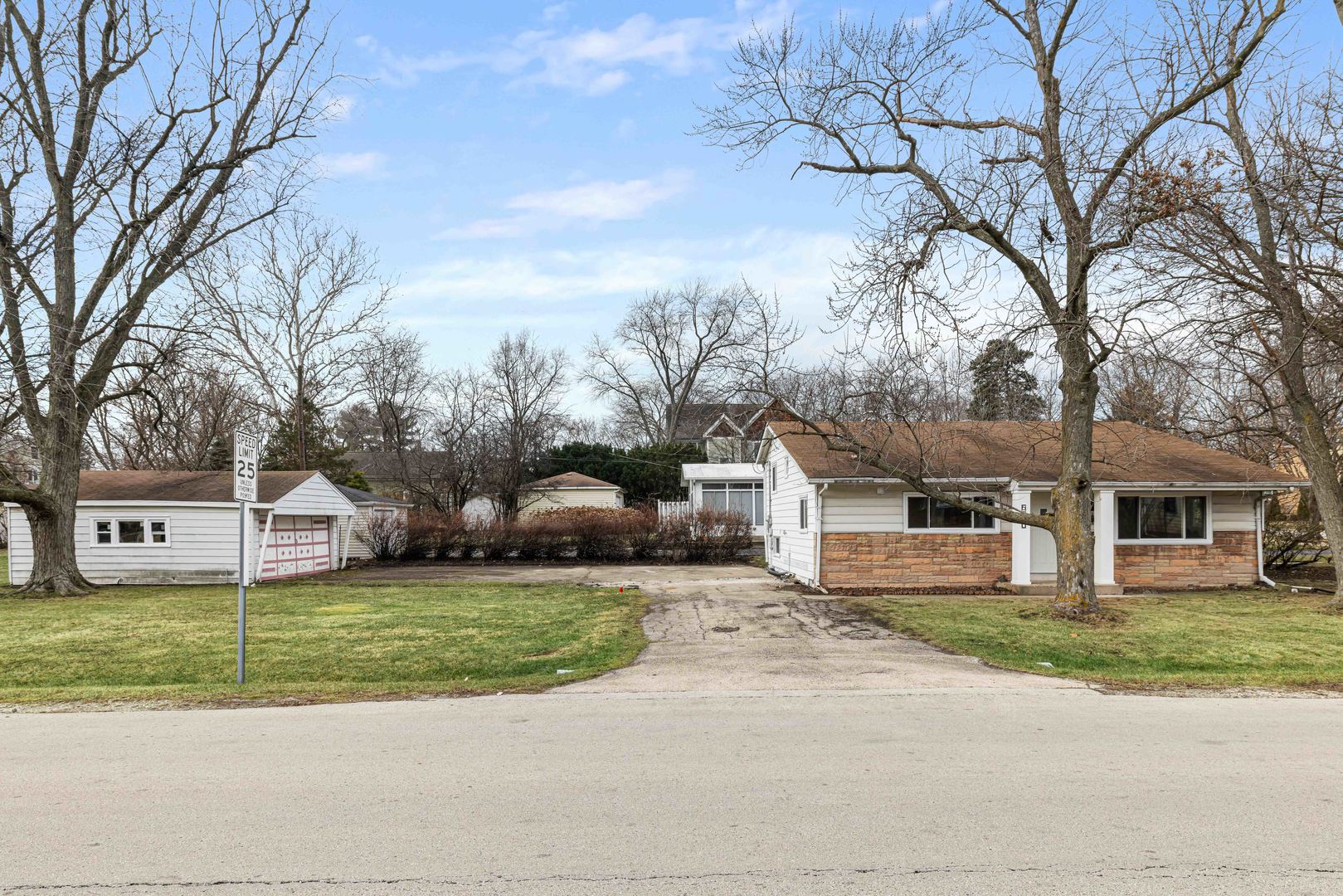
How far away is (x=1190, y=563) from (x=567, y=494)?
106 ft

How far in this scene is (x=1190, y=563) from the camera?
2031 centimetres

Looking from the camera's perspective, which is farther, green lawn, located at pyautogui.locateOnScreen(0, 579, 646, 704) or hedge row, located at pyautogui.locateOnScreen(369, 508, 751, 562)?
hedge row, located at pyautogui.locateOnScreen(369, 508, 751, 562)

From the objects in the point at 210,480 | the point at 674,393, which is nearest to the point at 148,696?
the point at 210,480

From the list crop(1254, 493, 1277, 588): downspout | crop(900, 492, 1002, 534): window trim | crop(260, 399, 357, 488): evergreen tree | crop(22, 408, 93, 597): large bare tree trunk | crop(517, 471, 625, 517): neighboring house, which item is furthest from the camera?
crop(517, 471, 625, 517): neighboring house

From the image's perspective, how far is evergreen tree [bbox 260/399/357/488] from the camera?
39.4 meters

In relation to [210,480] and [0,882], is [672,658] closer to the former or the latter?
[0,882]

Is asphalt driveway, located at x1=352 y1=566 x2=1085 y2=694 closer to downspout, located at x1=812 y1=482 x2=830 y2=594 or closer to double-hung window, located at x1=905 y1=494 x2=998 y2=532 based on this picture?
downspout, located at x1=812 y1=482 x2=830 y2=594

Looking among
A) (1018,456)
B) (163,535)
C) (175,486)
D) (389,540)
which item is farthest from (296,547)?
(1018,456)

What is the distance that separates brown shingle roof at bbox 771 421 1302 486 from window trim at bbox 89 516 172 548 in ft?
56.2

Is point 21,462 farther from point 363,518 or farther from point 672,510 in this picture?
point 672,510

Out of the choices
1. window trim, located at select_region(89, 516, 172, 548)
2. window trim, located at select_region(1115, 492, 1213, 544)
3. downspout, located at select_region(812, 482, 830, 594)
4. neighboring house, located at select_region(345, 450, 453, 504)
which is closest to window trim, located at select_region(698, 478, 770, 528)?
neighboring house, located at select_region(345, 450, 453, 504)

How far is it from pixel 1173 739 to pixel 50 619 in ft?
57.0

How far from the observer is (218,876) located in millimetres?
4105

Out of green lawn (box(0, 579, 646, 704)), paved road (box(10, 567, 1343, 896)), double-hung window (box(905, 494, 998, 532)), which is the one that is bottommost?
green lawn (box(0, 579, 646, 704))
